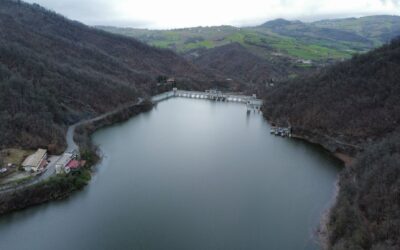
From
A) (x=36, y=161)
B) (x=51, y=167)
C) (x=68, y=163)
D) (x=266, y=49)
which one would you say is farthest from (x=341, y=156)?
(x=266, y=49)

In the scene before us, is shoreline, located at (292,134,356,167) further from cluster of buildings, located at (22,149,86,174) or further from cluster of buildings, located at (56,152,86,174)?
cluster of buildings, located at (22,149,86,174)

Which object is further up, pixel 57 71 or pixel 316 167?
pixel 57 71

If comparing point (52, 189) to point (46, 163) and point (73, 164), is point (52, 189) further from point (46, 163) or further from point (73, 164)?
point (46, 163)

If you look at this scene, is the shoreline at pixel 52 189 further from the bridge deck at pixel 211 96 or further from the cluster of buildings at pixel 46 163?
the bridge deck at pixel 211 96

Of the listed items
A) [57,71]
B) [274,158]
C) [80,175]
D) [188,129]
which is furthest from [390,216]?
[57,71]

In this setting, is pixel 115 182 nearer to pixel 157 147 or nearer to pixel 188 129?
pixel 157 147

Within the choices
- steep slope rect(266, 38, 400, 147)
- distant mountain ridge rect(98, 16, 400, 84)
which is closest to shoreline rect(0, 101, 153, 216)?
steep slope rect(266, 38, 400, 147)

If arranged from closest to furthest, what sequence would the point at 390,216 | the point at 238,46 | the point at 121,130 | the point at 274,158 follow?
1. the point at 390,216
2. the point at 274,158
3. the point at 121,130
4. the point at 238,46
